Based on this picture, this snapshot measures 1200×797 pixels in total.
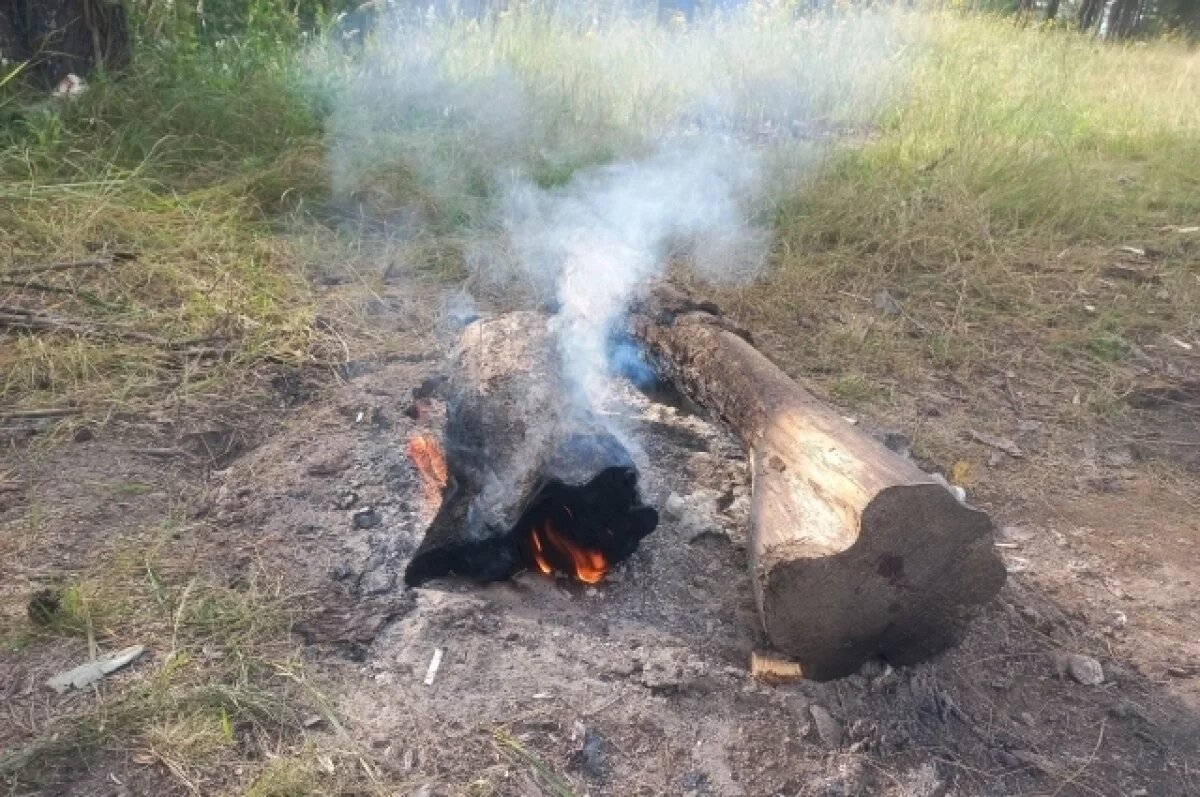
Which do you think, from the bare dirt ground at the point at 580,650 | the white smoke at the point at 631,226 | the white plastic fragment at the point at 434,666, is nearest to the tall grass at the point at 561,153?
the white smoke at the point at 631,226

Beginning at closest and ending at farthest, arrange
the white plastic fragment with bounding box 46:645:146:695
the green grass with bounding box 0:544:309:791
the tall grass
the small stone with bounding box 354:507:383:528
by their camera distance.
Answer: the green grass with bounding box 0:544:309:791
the white plastic fragment with bounding box 46:645:146:695
the small stone with bounding box 354:507:383:528
the tall grass

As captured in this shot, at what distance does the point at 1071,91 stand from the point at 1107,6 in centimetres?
806


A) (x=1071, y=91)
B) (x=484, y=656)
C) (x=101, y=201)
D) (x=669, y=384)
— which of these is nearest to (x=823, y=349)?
(x=669, y=384)

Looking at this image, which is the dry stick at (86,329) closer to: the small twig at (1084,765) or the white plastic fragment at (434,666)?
the white plastic fragment at (434,666)

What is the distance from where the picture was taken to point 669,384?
374 cm

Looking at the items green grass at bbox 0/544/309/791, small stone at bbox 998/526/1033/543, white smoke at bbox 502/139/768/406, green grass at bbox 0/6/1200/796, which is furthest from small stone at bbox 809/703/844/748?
white smoke at bbox 502/139/768/406

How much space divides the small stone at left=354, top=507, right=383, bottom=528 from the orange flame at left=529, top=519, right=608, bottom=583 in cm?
46

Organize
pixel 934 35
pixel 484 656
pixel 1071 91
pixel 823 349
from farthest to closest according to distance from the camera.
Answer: pixel 934 35
pixel 1071 91
pixel 823 349
pixel 484 656

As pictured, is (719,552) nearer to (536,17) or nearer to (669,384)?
(669,384)

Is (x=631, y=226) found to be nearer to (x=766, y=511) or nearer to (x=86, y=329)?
(x=86, y=329)

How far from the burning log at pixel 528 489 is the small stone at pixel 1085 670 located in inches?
44.8

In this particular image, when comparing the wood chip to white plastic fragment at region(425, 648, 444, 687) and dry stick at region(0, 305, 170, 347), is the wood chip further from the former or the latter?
dry stick at region(0, 305, 170, 347)

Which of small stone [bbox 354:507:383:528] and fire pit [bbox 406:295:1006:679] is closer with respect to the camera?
fire pit [bbox 406:295:1006:679]

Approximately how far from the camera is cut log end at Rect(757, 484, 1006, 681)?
2.22m
